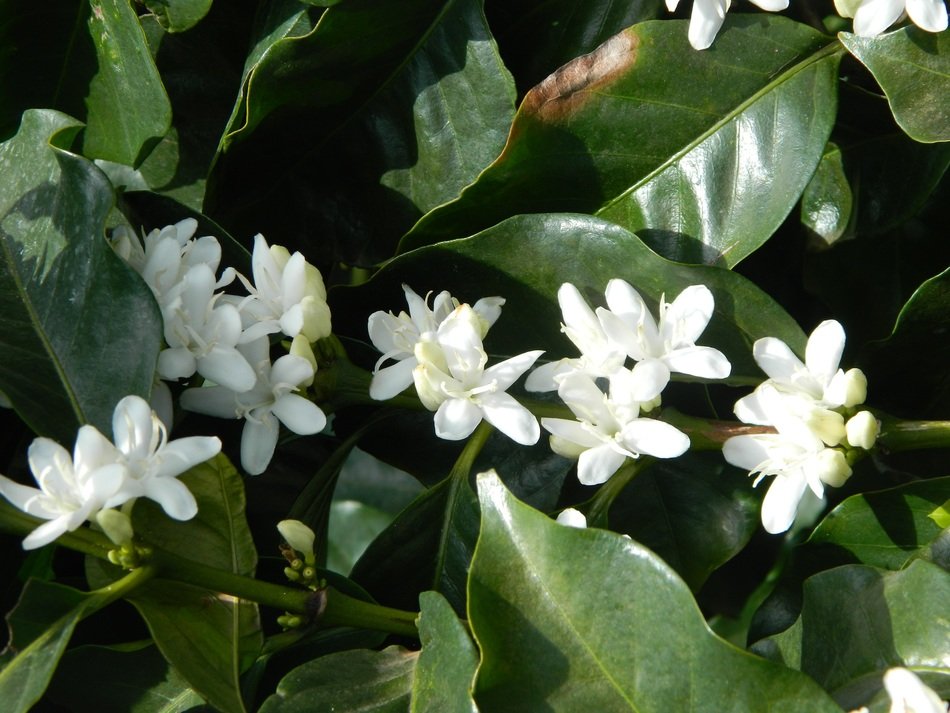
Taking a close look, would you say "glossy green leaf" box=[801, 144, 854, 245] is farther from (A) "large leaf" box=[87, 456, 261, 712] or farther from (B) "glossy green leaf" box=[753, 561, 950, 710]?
(A) "large leaf" box=[87, 456, 261, 712]

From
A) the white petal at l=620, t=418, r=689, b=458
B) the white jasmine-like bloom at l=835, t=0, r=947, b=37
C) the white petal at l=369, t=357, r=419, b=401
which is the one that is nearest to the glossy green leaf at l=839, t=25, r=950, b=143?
the white jasmine-like bloom at l=835, t=0, r=947, b=37

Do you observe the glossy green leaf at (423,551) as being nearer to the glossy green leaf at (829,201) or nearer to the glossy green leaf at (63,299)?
the glossy green leaf at (63,299)

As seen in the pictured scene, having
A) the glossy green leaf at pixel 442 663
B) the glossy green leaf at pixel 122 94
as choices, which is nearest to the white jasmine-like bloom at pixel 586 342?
the glossy green leaf at pixel 442 663

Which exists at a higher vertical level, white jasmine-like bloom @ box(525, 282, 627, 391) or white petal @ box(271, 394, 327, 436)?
white jasmine-like bloom @ box(525, 282, 627, 391)

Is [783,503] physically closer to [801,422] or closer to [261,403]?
[801,422]

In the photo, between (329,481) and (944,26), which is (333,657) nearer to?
(329,481)

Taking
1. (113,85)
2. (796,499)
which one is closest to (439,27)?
(113,85)
